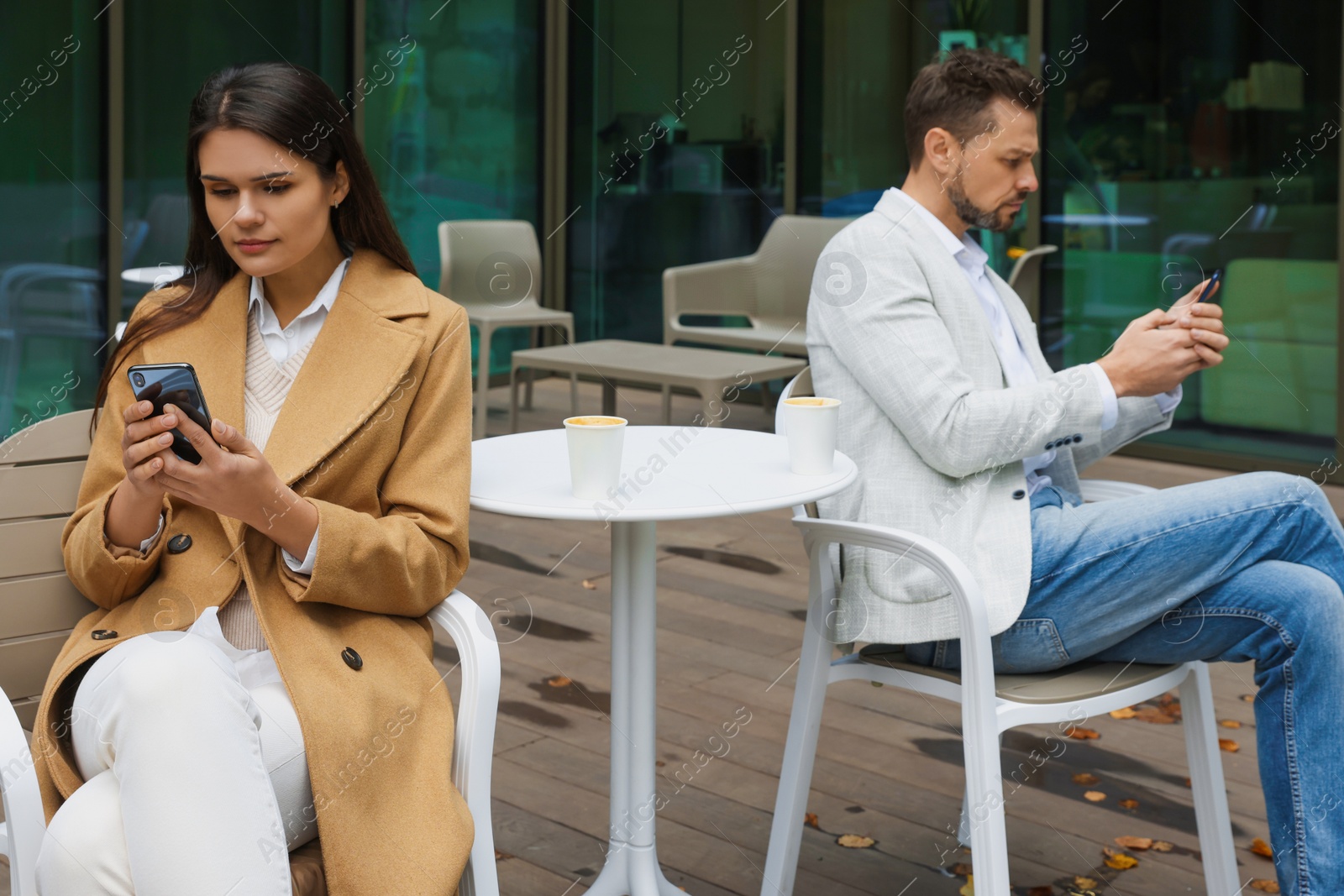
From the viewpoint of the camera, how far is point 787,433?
1.96 m

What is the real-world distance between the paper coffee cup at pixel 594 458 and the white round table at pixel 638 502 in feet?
0.07

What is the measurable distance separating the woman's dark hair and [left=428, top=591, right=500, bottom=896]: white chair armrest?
0.59 metres

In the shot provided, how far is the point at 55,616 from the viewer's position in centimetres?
170

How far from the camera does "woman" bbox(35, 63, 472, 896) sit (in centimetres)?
138

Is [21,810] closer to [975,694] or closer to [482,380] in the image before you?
[975,694]

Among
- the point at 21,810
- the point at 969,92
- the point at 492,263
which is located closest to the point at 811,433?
the point at 969,92

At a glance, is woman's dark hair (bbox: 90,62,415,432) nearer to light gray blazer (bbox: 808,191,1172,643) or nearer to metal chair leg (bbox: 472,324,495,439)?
light gray blazer (bbox: 808,191,1172,643)

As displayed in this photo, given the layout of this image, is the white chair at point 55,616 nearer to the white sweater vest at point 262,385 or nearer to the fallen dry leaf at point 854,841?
the white sweater vest at point 262,385

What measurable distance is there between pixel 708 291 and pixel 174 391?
531cm

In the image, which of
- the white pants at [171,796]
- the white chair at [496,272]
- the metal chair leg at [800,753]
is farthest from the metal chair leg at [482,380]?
the white pants at [171,796]

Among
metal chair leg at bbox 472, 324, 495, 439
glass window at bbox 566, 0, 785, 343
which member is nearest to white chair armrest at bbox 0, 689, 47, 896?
metal chair leg at bbox 472, 324, 495, 439

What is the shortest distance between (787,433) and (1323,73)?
4.15 metres

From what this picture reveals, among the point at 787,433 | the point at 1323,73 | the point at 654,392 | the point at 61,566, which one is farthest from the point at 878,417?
the point at 654,392

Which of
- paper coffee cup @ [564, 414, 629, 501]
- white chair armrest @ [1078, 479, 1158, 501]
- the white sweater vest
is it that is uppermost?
the white sweater vest
